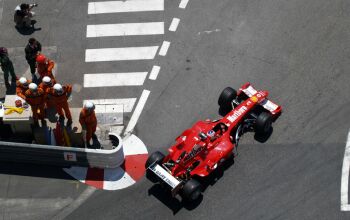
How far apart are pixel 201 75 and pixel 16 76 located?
229 inches

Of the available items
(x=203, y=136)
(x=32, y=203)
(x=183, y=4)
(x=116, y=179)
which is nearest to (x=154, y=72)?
(x=183, y=4)

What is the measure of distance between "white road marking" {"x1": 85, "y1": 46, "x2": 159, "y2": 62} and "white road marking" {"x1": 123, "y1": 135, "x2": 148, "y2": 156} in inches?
123

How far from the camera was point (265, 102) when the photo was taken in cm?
1830

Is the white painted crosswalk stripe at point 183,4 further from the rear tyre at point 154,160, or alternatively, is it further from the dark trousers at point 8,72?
the rear tyre at point 154,160

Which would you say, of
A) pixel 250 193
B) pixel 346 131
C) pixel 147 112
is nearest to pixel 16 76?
pixel 147 112

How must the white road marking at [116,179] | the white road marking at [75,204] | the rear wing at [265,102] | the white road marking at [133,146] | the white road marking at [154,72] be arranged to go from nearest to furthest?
1. the white road marking at [75,204]
2. the white road marking at [116,179]
3. the white road marking at [133,146]
4. the rear wing at [265,102]
5. the white road marking at [154,72]

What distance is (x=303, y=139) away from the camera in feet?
58.5

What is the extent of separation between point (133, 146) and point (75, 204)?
2.39 m

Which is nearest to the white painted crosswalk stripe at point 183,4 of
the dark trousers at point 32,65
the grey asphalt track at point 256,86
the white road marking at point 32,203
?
the grey asphalt track at point 256,86

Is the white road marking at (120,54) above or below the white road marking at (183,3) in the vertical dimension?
below

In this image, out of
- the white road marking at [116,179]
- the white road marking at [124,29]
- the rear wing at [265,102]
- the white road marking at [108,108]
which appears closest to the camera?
the white road marking at [116,179]

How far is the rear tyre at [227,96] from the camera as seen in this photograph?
18.1m

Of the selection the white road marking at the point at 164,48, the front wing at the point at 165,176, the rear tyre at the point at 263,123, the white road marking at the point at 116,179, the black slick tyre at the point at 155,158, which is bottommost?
the white road marking at the point at 116,179

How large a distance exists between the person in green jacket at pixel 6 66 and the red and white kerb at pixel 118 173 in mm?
3719
